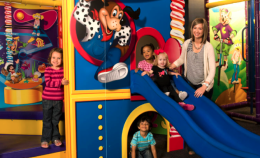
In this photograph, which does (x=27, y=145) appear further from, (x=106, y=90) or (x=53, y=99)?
(x=106, y=90)

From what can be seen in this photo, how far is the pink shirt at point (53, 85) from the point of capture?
204 cm

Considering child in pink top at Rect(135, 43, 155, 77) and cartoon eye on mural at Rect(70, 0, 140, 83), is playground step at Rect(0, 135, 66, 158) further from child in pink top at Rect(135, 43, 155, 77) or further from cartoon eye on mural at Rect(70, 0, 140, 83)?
child in pink top at Rect(135, 43, 155, 77)

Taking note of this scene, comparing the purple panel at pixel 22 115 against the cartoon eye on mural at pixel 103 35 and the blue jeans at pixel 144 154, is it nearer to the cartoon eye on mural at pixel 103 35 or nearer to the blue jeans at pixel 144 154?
the cartoon eye on mural at pixel 103 35

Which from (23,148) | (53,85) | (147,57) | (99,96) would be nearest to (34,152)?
(23,148)

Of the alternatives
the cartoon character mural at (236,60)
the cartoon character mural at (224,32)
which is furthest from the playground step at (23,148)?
the cartoon character mural at (236,60)

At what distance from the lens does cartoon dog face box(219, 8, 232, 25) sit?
417cm

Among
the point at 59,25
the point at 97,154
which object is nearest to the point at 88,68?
the point at 97,154

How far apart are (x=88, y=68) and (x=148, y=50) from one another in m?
0.64

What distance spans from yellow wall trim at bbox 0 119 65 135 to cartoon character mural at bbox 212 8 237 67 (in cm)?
329

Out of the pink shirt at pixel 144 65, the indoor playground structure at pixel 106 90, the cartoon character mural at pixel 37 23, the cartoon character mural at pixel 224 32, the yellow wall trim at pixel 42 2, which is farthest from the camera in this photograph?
the cartoon character mural at pixel 224 32

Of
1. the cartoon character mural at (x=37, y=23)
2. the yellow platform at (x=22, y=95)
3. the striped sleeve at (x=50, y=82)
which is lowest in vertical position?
the yellow platform at (x=22, y=95)

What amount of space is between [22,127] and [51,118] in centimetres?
48

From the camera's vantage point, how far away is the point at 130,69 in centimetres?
213

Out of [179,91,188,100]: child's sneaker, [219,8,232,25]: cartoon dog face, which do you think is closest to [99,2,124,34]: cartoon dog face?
[179,91,188,100]: child's sneaker
